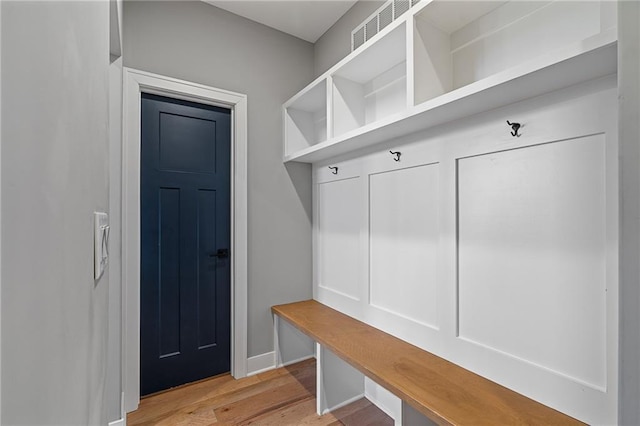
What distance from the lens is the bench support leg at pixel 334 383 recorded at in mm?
1841

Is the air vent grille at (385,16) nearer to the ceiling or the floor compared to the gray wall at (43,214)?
nearer to the ceiling

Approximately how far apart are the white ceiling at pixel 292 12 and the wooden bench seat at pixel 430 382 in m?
2.21

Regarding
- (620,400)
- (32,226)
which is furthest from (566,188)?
(32,226)

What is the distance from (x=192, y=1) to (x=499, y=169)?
2.23m

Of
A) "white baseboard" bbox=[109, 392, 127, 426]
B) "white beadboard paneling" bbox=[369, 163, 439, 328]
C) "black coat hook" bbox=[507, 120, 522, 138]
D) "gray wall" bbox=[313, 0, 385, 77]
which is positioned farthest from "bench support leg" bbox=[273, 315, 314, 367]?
"gray wall" bbox=[313, 0, 385, 77]

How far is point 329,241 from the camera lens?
2379 millimetres

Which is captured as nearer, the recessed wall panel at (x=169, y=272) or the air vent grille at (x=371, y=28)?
the air vent grille at (x=371, y=28)

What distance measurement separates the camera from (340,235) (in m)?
2.25

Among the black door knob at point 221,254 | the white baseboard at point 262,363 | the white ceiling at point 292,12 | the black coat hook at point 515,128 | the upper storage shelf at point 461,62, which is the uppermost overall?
the white ceiling at point 292,12

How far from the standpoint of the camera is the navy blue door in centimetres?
200

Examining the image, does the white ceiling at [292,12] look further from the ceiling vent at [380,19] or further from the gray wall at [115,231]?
the gray wall at [115,231]

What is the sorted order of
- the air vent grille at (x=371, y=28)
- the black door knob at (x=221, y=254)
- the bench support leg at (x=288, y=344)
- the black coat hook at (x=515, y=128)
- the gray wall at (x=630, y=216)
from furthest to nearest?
the bench support leg at (x=288, y=344) → the black door knob at (x=221, y=254) → the air vent grille at (x=371, y=28) → the black coat hook at (x=515, y=128) → the gray wall at (x=630, y=216)

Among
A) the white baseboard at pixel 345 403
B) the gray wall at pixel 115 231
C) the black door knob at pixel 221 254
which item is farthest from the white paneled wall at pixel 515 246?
the gray wall at pixel 115 231

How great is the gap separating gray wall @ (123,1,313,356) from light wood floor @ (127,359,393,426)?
0.30 meters
